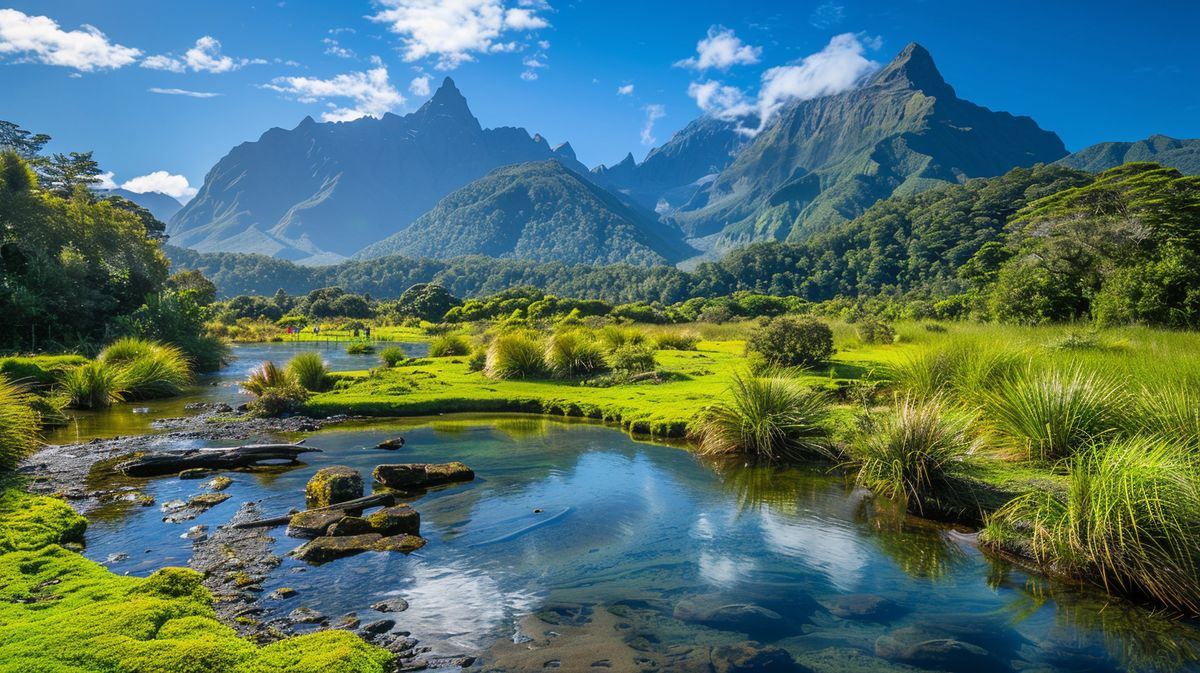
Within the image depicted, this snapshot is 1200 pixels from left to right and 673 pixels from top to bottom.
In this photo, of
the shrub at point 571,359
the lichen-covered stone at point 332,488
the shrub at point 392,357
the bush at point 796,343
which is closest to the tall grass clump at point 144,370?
the shrub at point 392,357

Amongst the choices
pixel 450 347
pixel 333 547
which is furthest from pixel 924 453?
pixel 450 347

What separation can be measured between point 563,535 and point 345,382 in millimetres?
18236

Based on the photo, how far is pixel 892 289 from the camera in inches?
4225

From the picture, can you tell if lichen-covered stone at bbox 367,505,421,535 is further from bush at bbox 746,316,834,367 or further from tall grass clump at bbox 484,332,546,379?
tall grass clump at bbox 484,332,546,379

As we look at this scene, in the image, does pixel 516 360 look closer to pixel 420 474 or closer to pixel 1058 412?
pixel 420 474

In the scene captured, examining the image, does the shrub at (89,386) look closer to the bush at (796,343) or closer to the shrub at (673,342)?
the bush at (796,343)

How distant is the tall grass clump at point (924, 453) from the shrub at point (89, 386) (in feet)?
86.0

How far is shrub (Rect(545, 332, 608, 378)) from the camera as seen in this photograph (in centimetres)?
2717

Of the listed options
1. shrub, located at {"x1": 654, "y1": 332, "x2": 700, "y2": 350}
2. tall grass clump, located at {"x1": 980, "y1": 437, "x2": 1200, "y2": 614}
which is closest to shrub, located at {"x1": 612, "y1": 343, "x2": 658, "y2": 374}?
shrub, located at {"x1": 654, "y1": 332, "x2": 700, "y2": 350}

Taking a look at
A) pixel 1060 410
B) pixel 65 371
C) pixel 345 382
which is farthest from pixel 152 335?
pixel 1060 410

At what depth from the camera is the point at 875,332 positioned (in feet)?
101

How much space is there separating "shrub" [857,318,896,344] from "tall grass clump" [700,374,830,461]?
649 inches

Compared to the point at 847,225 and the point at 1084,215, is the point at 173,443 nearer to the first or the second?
the point at 1084,215

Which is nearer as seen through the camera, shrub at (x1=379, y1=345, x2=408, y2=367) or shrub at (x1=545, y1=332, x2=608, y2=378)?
shrub at (x1=545, y1=332, x2=608, y2=378)
